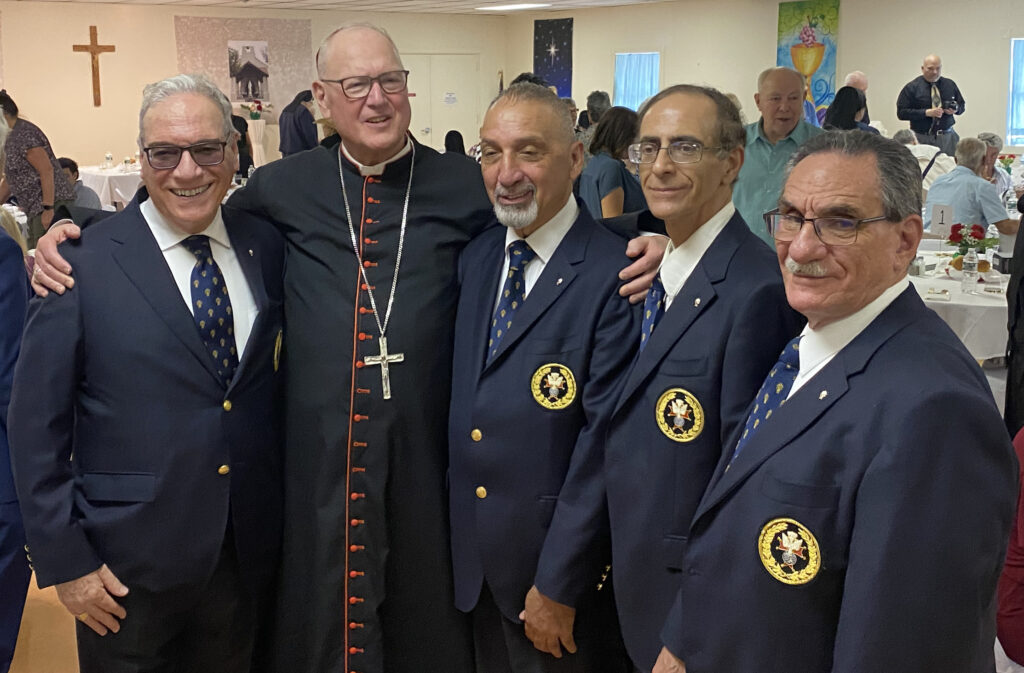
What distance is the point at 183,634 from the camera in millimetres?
2541

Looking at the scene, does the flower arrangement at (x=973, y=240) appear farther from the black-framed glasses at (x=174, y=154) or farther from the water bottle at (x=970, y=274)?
the black-framed glasses at (x=174, y=154)

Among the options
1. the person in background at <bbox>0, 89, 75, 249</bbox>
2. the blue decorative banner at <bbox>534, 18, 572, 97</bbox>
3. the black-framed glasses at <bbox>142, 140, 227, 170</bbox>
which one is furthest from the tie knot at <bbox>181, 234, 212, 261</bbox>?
the blue decorative banner at <bbox>534, 18, 572, 97</bbox>

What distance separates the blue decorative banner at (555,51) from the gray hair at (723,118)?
1686 centimetres

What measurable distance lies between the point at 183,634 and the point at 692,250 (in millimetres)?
1575

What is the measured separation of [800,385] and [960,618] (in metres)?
0.43

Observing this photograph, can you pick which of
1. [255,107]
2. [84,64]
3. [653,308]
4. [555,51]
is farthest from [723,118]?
[555,51]

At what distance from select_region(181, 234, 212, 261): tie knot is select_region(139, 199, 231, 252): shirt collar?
1 cm

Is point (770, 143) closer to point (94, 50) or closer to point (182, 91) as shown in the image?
point (182, 91)

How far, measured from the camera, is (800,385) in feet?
5.54

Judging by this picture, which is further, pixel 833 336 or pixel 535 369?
pixel 535 369

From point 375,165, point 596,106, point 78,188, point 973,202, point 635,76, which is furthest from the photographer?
point 635,76

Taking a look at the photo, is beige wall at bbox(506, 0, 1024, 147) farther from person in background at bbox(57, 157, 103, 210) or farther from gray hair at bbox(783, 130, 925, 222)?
gray hair at bbox(783, 130, 925, 222)

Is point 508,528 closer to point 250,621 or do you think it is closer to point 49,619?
point 250,621

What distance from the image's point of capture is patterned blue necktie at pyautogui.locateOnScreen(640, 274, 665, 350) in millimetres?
2203
